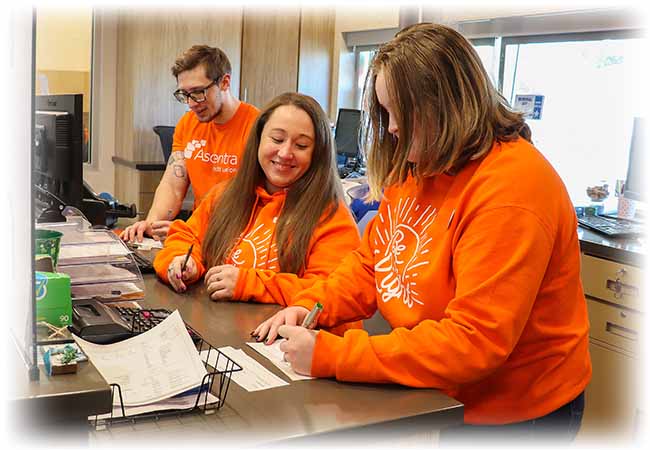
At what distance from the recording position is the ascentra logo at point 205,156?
10.1ft

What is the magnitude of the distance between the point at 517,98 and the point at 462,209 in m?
2.70

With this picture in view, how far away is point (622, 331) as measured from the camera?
2742mm

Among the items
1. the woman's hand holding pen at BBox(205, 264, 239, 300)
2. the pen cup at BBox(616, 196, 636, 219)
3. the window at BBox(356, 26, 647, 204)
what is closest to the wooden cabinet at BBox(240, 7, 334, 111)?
the window at BBox(356, 26, 647, 204)

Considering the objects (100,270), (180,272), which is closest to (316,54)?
(180,272)

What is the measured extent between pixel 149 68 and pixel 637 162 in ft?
10.5

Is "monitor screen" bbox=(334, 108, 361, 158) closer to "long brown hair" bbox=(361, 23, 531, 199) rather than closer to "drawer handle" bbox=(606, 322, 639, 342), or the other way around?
"drawer handle" bbox=(606, 322, 639, 342)

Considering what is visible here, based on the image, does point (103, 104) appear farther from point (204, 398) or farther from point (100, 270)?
point (204, 398)

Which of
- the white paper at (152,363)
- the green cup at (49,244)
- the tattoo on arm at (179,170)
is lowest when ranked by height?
the white paper at (152,363)

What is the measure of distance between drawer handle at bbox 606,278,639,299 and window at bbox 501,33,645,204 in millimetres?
846

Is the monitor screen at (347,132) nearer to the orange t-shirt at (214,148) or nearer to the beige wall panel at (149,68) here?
the beige wall panel at (149,68)

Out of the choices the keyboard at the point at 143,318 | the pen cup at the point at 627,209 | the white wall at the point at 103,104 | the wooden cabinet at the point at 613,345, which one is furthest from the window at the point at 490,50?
the keyboard at the point at 143,318

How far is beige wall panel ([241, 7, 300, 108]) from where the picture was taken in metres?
5.27

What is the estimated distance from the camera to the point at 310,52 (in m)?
5.14

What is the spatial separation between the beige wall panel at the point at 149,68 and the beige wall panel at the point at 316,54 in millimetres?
664
